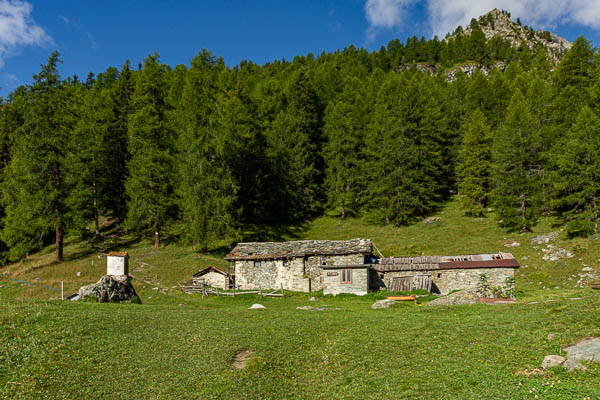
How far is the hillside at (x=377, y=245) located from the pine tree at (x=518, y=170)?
2.24 metres

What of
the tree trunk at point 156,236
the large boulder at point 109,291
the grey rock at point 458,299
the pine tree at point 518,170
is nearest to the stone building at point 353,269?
the grey rock at point 458,299

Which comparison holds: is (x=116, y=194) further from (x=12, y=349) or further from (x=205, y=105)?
(x=12, y=349)

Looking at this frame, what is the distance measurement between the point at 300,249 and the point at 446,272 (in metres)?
13.7

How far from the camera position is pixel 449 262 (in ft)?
107

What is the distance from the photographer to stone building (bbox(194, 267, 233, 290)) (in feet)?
120

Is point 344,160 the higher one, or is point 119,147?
point 119,147

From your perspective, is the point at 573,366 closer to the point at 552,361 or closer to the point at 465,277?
the point at 552,361

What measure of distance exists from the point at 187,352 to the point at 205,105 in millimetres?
40919

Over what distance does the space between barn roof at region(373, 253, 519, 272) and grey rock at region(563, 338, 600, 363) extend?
19.5m

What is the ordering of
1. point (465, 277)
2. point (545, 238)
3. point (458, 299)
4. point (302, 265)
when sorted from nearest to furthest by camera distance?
point (458, 299), point (465, 277), point (302, 265), point (545, 238)

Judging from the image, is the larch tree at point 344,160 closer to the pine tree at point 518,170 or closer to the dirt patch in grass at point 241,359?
the pine tree at point 518,170

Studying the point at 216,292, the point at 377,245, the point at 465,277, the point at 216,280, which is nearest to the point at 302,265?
the point at 216,292

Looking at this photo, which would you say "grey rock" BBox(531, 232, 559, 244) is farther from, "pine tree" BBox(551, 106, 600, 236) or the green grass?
the green grass

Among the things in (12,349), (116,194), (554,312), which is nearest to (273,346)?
(12,349)
